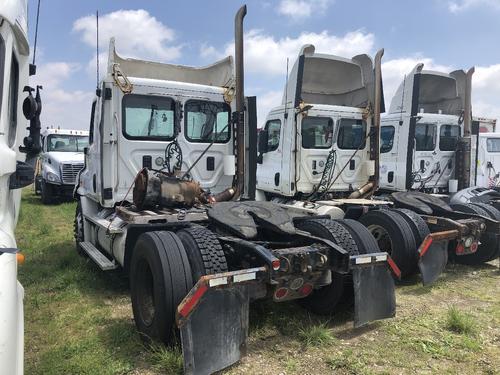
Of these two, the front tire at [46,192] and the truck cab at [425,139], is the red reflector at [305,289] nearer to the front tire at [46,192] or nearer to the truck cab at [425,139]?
the truck cab at [425,139]

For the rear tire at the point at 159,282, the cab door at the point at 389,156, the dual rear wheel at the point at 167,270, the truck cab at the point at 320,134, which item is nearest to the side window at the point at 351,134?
the truck cab at the point at 320,134

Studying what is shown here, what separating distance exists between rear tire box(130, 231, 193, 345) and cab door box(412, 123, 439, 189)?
7.14 m

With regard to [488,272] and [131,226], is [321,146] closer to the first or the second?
[488,272]

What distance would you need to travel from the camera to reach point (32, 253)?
24.6 feet

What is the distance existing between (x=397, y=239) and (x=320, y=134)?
3129 millimetres

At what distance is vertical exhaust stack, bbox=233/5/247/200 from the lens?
5.69 m

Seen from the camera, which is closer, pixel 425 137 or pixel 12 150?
pixel 12 150

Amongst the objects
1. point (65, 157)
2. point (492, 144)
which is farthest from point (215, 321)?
point (65, 157)

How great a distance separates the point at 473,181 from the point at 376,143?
3145mm

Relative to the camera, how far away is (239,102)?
609 centimetres

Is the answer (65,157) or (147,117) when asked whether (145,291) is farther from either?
(65,157)

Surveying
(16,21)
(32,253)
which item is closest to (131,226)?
(16,21)

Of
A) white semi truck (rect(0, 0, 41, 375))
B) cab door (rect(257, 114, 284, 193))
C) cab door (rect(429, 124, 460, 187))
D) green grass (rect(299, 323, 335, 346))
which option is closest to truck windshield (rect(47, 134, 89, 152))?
cab door (rect(257, 114, 284, 193))

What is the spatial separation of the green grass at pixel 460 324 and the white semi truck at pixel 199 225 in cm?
71
